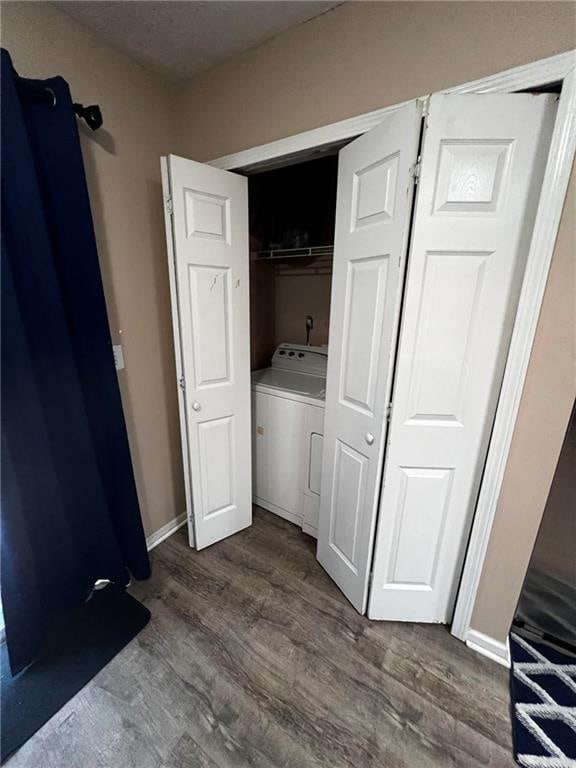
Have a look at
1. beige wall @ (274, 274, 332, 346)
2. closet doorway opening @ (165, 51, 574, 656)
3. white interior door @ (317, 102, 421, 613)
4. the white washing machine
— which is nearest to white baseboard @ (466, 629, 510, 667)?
closet doorway opening @ (165, 51, 574, 656)

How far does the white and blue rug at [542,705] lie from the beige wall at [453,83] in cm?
17

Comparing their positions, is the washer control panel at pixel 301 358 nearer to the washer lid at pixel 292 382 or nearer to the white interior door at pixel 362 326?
the washer lid at pixel 292 382

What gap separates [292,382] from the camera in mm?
2213

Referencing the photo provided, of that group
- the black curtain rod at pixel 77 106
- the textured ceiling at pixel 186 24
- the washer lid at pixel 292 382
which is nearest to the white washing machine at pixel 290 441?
the washer lid at pixel 292 382

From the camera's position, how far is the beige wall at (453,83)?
102 cm

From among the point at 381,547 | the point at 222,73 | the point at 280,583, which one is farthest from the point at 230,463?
the point at 222,73

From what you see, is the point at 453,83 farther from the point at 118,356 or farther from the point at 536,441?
the point at 118,356

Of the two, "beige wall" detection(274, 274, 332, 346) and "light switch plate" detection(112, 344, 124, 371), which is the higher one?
"beige wall" detection(274, 274, 332, 346)

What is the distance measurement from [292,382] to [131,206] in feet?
4.42

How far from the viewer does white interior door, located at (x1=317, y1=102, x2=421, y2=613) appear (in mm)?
1154

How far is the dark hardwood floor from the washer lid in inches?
42.7

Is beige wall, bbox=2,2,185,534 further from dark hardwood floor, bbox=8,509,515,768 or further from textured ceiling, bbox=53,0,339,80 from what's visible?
dark hardwood floor, bbox=8,509,515,768

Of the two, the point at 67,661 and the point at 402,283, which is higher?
the point at 402,283

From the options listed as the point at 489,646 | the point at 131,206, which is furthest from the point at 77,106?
the point at 489,646
